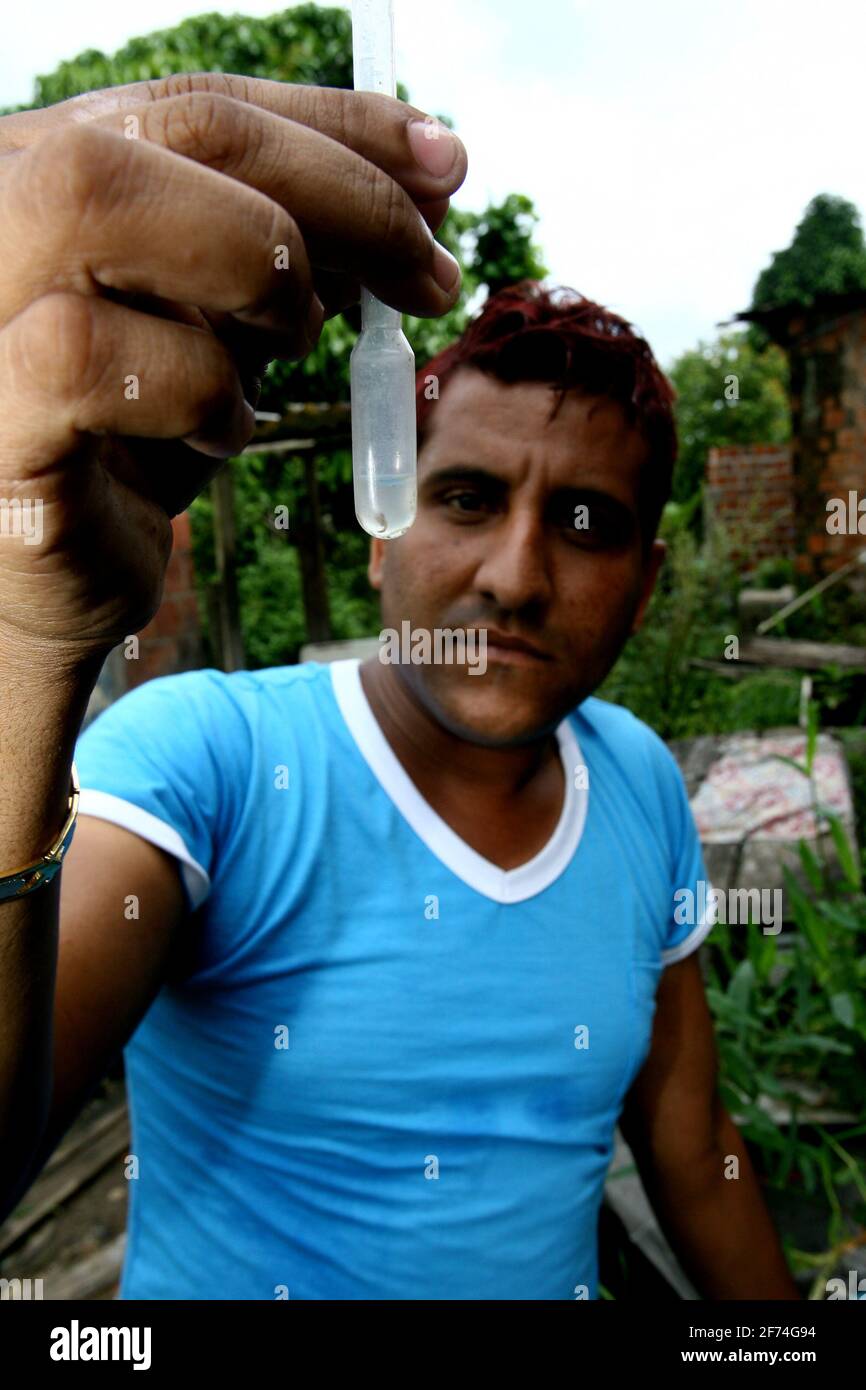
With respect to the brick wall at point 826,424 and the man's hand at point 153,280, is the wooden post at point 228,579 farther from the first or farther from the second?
the man's hand at point 153,280

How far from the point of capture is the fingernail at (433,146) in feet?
1.75

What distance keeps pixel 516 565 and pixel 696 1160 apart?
942 mm

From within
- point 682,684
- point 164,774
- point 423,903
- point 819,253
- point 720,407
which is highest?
point 819,253

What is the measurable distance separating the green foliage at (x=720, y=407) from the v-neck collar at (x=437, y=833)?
10634mm

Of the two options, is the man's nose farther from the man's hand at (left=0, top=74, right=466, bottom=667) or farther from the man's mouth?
the man's hand at (left=0, top=74, right=466, bottom=667)

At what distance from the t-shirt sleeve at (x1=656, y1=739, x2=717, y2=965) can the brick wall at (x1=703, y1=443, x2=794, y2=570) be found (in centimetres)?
624

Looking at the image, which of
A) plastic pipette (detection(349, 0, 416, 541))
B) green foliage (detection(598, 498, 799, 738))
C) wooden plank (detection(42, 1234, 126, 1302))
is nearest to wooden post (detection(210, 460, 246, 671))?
green foliage (detection(598, 498, 799, 738))

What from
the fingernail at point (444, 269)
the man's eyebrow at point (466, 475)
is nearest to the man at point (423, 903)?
the man's eyebrow at point (466, 475)

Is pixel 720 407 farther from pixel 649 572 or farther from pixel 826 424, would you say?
pixel 649 572

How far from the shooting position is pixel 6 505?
0.45 m

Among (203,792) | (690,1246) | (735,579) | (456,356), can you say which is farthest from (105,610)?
(735,579)

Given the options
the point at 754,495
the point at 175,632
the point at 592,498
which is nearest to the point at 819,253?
the point at 754,495

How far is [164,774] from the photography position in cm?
106

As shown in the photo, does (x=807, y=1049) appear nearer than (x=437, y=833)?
No
